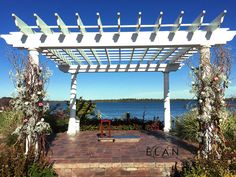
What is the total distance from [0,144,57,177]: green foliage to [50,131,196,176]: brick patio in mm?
539

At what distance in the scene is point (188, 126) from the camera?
414 inches

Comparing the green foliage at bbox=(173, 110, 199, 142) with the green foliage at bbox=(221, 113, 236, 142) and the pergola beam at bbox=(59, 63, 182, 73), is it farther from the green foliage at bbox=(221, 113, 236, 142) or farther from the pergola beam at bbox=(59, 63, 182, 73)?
the pergola beam at bbox=(59, 63, 182, 73)

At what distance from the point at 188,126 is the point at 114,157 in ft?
12.0

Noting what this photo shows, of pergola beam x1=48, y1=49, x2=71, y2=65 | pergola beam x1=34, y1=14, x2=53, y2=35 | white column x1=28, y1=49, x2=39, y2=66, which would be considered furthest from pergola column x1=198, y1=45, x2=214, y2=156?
pergola beam x1=48, y1=49, x2=71, y2=65

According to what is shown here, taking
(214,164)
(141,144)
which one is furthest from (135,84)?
(214,164)

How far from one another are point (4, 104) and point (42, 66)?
5843 mm

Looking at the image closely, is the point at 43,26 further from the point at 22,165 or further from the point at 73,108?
the point at 73,108

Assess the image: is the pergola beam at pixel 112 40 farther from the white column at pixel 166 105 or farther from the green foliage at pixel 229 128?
the white column at pixel 166 105

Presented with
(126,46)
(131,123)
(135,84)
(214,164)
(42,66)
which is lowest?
(214,164)

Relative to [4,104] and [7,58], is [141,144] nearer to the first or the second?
[7,58]

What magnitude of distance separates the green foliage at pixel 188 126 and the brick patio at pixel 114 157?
1.66 feet

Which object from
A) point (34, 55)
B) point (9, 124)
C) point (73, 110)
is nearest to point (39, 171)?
point (34, 55)

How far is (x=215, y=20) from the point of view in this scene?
7.66 meters

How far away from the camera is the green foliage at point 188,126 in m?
10.1
